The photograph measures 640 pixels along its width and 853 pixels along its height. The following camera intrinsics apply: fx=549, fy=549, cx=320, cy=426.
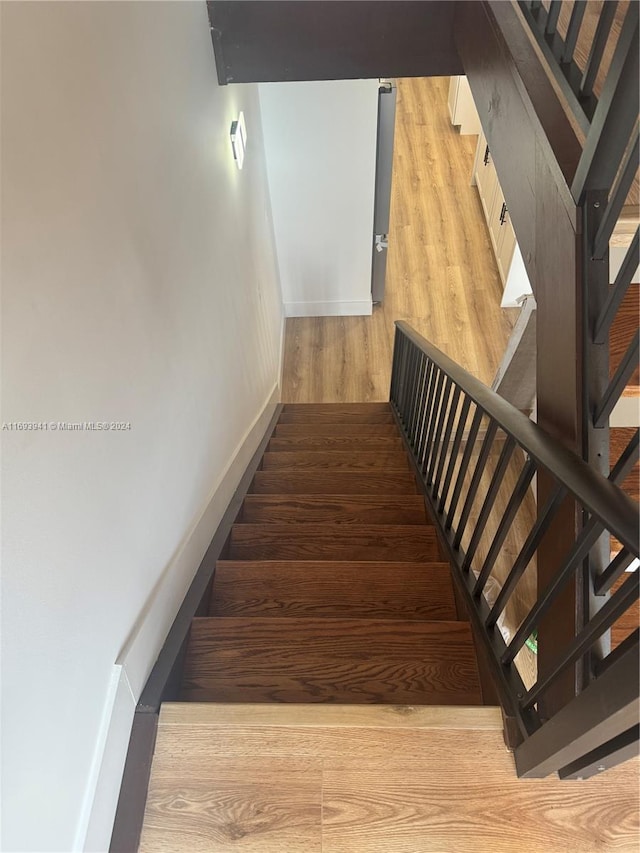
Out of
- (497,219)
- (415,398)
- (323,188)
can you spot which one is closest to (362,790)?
(415,398)

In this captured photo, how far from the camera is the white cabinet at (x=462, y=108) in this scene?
5984 millimetres

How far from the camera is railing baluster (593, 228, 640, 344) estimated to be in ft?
3.19

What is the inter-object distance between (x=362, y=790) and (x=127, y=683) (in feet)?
1.82

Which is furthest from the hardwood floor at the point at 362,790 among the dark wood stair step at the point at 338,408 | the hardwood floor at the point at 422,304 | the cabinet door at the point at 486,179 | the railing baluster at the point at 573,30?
the cabinet door at the point at 486,179

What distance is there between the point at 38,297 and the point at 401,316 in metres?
4.36

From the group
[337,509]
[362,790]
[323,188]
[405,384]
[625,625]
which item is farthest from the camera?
[323,188]

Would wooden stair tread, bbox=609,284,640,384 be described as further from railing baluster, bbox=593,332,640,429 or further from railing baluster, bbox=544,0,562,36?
railing baluster, bbox=544,0,562,36

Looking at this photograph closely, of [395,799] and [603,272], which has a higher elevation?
[603,272]

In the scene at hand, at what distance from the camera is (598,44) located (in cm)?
116

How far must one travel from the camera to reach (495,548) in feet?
4.58

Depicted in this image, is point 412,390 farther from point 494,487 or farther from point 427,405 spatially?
point 494,487

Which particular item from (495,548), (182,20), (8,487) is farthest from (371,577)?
(182,20)

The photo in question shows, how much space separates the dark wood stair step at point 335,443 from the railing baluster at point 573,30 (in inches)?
82.6

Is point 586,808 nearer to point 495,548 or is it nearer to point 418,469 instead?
point 495,548
